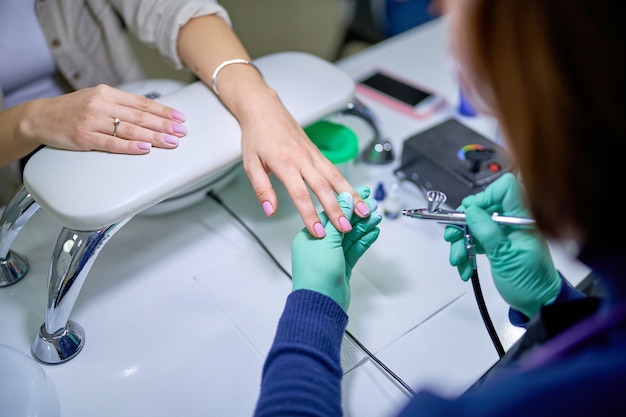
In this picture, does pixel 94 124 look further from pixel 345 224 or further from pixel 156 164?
pixel 345 224

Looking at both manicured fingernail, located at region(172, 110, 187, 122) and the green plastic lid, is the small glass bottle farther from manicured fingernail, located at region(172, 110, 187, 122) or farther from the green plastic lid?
manicured fingernail, located at region(172, 110, 187, 122)

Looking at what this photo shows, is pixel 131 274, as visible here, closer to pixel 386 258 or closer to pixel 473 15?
pixel 386 258

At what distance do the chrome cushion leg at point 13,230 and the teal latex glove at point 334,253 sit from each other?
1.21 feet

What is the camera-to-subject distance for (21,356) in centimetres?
66

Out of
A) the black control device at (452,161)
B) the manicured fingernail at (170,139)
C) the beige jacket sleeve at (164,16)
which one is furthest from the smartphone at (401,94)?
the manicured fingernail at (170,139)

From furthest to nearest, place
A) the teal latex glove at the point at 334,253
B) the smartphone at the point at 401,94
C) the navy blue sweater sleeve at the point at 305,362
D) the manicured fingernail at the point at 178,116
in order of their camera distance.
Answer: the smartphone at the point at 401,94 → the manicured fingernail at the point at 178,116 → the teal latex glove at the point at 334,253 → the navy blue sweater sleeve at the point at 305,362

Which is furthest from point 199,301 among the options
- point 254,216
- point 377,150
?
point 377,150

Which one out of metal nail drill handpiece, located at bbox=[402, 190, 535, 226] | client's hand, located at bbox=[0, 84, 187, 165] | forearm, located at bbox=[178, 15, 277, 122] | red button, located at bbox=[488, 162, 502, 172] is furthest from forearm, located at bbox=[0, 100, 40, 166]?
red button, located at bbox=[488, 162, 502, 172]

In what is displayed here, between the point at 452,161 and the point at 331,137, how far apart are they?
21cm

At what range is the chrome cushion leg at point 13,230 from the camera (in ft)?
2.36

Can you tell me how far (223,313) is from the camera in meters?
0.76

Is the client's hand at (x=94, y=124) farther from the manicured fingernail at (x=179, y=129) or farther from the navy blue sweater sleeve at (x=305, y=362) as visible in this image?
the navy blue sweater sleeve at (x=305, y=362)

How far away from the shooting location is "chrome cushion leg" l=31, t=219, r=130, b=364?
25.5 inches

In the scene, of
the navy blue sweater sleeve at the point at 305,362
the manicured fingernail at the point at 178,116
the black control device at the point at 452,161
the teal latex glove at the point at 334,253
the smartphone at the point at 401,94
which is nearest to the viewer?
the navy blue sweater sleeve at the point at 305,362
